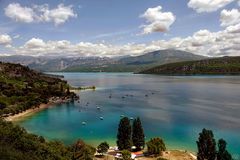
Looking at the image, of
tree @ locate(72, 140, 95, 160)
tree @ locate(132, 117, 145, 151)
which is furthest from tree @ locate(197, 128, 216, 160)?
tree @ locate(72, 140, 95, 160)

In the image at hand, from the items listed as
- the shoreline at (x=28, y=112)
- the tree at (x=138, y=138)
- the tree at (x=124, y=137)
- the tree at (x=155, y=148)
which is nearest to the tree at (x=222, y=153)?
the tree at (x=155, y=148)

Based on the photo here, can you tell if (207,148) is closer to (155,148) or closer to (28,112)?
(155,148)

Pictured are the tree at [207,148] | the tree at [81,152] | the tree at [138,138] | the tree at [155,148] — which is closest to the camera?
the tree at [81,152]

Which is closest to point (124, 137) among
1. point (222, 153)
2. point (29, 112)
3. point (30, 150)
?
point (222, 153)

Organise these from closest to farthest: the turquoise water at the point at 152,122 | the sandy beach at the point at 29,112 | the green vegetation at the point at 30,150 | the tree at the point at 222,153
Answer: the green vegetation at the point at 30,150
the tree at the point at 222,153
the turquoise water at the point at 152,122
the sandy beach at the point at 29,112

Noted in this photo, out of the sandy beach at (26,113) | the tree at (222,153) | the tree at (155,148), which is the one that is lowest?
the sandy beach at (26,113)

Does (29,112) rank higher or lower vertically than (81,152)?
lower

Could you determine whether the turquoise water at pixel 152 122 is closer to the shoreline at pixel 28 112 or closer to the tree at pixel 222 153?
the shoreline at pixel 28 112

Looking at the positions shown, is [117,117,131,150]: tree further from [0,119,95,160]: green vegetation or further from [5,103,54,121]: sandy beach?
[5,103,54,121]: sandy beach
